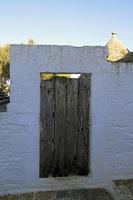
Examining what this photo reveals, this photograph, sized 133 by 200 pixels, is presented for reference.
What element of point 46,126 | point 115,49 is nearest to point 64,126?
point 46,126

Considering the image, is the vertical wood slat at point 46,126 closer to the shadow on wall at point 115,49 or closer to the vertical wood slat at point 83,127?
the vertical wood slat at point 83,127

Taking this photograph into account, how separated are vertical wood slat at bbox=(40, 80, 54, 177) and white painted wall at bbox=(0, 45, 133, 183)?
0.16 meters

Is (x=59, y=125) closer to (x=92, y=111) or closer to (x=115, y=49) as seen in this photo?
(x=92, y=111)

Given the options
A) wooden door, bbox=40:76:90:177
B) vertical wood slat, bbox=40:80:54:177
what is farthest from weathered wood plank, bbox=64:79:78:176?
vertical wood slat, bbox=40:80:54:177

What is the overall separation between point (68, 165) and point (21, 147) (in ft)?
3.57

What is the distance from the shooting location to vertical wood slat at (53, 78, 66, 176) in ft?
23.9

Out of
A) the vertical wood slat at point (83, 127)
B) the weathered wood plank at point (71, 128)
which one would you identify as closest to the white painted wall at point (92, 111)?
the vertical wood slat at point (83, 127)

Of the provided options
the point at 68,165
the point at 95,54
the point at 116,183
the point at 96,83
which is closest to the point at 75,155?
the point at 68,165

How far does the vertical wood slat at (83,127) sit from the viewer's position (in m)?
7.35

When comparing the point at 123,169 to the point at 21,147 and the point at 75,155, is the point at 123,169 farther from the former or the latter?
the point at 21,147

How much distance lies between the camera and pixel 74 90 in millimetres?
Answer: 7352

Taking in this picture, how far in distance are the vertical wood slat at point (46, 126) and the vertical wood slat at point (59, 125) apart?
0.10m

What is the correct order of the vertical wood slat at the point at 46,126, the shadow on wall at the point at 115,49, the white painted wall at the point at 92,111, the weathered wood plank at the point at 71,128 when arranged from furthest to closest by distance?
the shadow on wall at the point at 115,49 < the weathered wood plank at the point at 71,128 < the vertical wood slat at the point at 46,126 < the white painted wall at the point at 92,111

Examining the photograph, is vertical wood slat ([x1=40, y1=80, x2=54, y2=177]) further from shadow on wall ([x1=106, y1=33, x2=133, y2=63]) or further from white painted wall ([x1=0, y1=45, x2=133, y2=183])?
shadow on wall ([x1=106, y1=33, x2=133, y2=63])
